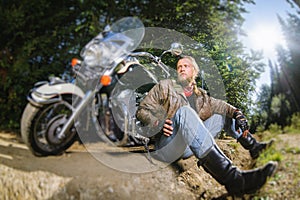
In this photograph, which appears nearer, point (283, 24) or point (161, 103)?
point (161, 103)

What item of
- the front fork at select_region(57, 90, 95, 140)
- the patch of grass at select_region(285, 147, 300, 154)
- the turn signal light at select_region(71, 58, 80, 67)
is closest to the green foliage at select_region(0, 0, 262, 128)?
the turn signal light at select_region(71, 58, 80, 67)

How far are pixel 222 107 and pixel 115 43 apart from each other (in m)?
0.47

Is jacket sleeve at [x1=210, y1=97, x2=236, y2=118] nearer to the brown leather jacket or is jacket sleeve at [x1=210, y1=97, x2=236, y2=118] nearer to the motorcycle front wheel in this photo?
the brown leather jacket

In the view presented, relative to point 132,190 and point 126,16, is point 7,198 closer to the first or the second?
point 132,190

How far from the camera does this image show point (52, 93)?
1006 millimetres

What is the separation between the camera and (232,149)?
135cm

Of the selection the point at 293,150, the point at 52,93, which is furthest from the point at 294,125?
the point at 52,93

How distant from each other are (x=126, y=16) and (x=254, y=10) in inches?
19.2

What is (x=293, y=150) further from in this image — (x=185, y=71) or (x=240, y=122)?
(x=185, y=71)

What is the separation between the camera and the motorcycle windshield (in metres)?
1.05

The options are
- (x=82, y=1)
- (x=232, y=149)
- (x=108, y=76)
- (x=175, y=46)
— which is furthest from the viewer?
(x=232, y=149)

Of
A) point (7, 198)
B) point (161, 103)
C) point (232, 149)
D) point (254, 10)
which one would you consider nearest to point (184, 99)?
point (161, 103)

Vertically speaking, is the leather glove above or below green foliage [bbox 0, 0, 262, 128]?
below

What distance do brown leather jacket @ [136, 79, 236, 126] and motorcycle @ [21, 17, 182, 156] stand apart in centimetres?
4
